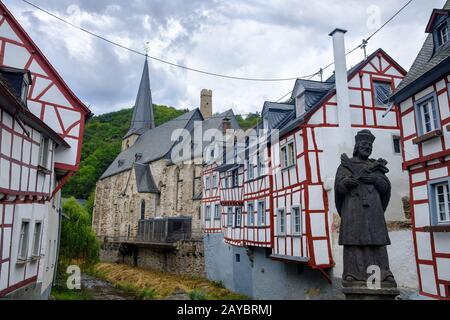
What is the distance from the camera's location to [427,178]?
945 centimetres

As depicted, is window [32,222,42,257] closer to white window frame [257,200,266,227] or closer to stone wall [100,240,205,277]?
white window frame [257,200,266,227]

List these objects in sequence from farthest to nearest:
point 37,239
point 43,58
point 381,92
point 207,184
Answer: point 207,184, point 381,92, point 43,58, point 37,239

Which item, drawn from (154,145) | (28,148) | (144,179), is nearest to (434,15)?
(28,148)

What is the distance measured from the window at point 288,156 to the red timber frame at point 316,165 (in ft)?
0.68

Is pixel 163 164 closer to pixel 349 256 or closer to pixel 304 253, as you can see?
pixel 304 253

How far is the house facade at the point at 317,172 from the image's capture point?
Result: 40.9ft

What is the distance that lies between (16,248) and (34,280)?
7.04ft

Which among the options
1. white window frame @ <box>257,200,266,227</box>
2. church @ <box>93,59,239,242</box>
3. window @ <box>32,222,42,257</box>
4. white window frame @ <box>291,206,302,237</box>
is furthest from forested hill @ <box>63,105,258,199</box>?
window @ <box>32,222,42,257</box>

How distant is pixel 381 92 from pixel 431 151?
5.55 metres

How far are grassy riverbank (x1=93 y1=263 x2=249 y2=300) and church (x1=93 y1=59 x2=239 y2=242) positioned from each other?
447cm

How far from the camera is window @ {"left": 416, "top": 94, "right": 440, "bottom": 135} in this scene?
9.46m

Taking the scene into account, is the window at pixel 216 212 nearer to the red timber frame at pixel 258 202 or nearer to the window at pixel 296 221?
the red timber frame at pixel 258 202

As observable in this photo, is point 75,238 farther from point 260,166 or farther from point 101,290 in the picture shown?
point 260,166

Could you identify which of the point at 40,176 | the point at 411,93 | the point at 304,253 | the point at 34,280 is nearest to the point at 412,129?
the point at 411,93
